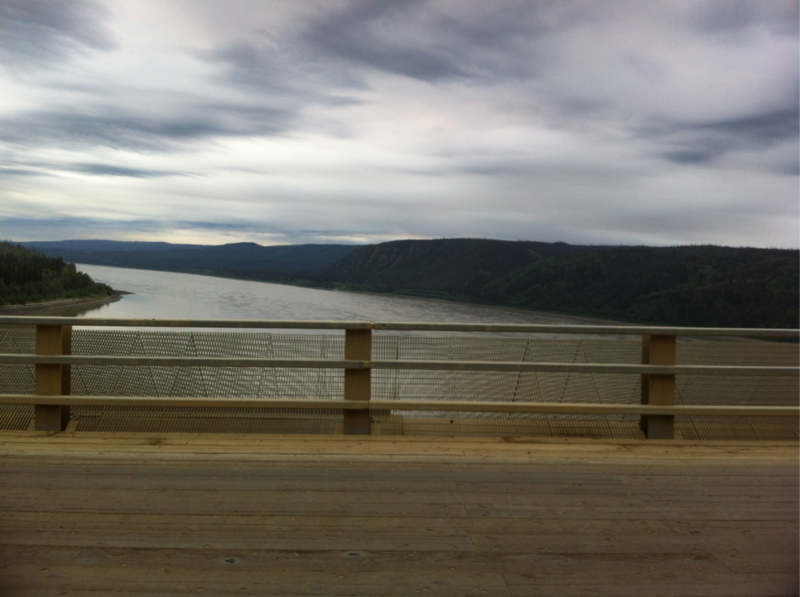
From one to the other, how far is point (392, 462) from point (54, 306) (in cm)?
2823

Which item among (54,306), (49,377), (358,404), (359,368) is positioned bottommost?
(54,306)

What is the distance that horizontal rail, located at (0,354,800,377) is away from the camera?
16.3ft

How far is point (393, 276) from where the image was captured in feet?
317

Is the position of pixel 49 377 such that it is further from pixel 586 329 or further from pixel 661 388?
pixel 661 388

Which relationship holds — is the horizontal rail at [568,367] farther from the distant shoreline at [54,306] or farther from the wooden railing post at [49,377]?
the distant shoreline at [54,306]

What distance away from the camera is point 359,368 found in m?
5.03

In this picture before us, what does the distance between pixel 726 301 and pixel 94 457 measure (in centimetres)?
4301

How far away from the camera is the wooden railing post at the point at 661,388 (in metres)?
5.23

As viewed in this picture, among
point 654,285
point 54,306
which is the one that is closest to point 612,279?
point 654,285

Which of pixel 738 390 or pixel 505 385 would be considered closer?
pixel 505 385

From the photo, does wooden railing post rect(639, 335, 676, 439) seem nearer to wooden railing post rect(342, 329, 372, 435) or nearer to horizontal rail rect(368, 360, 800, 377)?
horizontal rail rect(368, 360, 800, 377)

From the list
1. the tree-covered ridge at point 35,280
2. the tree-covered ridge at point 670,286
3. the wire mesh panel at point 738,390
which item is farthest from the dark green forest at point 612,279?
the wire mesh panel at point 738,390

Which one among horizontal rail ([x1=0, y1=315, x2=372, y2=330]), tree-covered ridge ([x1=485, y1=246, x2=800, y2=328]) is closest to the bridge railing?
horizontal rail ([x1=0, y1=315, x2=372, y2=330])

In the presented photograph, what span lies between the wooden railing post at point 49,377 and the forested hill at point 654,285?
97.9 feet
